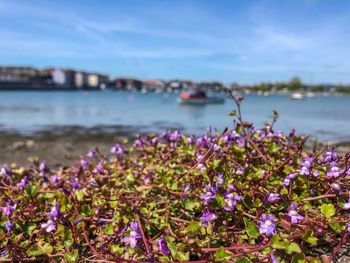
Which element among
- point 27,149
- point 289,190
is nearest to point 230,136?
point 289,190

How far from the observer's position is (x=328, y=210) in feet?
9.04

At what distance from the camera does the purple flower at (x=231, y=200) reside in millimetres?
2846

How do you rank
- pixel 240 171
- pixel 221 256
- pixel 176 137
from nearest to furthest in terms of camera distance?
1. pixel 221 256
2. pixel 240 171
3. pixel 176 137

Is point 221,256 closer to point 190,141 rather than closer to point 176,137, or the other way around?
point 190,141

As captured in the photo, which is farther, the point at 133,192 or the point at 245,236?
the point at 133,192

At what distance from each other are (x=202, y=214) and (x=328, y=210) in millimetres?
992

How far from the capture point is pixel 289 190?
3.15 m

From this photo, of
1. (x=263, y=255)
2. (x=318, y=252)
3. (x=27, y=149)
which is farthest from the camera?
(x=27, y=149)

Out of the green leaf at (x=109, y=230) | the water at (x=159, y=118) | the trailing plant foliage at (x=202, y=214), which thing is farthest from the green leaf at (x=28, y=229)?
the water at (x=159, y=118)

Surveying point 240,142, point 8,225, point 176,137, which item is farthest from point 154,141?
point 8,225

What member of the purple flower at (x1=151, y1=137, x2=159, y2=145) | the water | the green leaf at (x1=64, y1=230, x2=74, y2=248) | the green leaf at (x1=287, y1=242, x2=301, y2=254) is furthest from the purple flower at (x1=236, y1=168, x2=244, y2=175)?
the water

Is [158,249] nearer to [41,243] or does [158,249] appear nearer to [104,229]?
[104,229]

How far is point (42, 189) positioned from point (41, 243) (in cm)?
134

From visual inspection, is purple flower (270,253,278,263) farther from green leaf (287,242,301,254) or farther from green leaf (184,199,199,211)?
green leaf (184,199,199,211)
